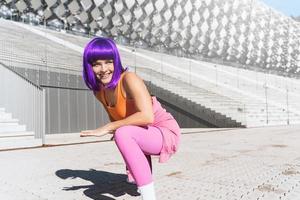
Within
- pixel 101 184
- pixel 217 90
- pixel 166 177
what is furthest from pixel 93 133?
pixel 217 90

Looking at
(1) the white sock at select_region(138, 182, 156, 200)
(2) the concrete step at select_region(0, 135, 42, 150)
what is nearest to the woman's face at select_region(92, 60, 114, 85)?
(1) the white sock at select_region(138, 182, 156, 200)

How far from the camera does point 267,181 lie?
3.70 metres

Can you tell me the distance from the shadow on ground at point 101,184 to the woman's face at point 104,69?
0.96 metres

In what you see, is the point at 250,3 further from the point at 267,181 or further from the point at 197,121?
the point at 267,181

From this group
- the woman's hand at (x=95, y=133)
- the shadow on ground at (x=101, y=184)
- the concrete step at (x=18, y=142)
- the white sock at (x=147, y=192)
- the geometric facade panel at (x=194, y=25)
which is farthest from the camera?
the geometric facade panel at (x=194, y=25)

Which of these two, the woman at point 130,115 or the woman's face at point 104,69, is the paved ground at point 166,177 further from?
the woman's face at point 104,69

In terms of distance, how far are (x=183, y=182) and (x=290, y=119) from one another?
1744cm

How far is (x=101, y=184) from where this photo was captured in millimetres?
3430

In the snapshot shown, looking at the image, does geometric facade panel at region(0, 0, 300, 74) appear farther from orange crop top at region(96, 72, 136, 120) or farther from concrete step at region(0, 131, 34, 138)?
orange crop top at region(96, 72, 136, 120)

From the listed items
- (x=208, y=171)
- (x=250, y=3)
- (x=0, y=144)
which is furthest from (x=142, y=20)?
(x=208, y=171)

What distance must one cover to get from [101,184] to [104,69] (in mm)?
1339

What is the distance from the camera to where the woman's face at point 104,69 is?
248 centimetres

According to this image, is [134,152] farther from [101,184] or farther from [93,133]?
[101,184]

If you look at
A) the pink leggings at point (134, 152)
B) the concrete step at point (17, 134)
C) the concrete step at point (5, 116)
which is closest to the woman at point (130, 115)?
the pink leggings at point (134, 152)
